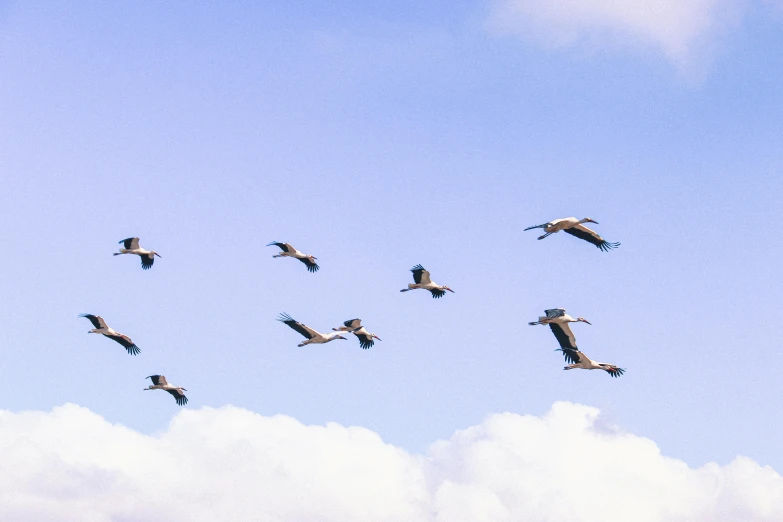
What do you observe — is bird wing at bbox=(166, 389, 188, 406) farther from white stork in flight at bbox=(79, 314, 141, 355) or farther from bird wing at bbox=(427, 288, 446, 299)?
bird wing at bbox=(427, 288, 446, 299)

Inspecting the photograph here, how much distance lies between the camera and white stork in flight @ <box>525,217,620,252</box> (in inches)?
1911

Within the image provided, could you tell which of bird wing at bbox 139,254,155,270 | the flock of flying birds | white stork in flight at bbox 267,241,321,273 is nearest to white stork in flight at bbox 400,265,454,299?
the flock of flying birds

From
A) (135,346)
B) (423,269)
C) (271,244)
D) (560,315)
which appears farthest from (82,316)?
(560,315)

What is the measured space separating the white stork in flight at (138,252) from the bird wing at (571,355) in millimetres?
26271

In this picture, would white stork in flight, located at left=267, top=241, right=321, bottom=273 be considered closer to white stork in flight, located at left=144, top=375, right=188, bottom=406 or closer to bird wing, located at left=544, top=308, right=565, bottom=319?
white stork in flight, located at left=144, top=375, right=188, bottom=406

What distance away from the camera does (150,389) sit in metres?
65.4

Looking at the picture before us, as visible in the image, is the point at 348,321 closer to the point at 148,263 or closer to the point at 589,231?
the point at 148,263

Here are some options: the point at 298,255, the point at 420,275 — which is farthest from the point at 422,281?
the point at 298,255

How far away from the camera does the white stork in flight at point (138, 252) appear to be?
6260 cm

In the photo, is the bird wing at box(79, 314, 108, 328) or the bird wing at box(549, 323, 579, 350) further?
the bird wing at box(79, 314, 108, 328)

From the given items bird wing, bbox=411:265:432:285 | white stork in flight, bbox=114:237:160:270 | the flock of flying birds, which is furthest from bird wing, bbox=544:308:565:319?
white stork in flight, bbox=114:237:160:270

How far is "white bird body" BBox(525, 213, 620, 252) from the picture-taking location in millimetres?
48531

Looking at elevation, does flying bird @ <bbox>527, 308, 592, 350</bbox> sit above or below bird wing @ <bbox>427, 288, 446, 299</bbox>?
below

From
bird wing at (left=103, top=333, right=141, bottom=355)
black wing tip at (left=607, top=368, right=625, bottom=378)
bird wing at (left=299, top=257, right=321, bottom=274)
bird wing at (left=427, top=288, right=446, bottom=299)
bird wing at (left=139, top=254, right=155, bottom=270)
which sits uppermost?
bird wing at (left=299, top=257, right=321, bottom=274)
